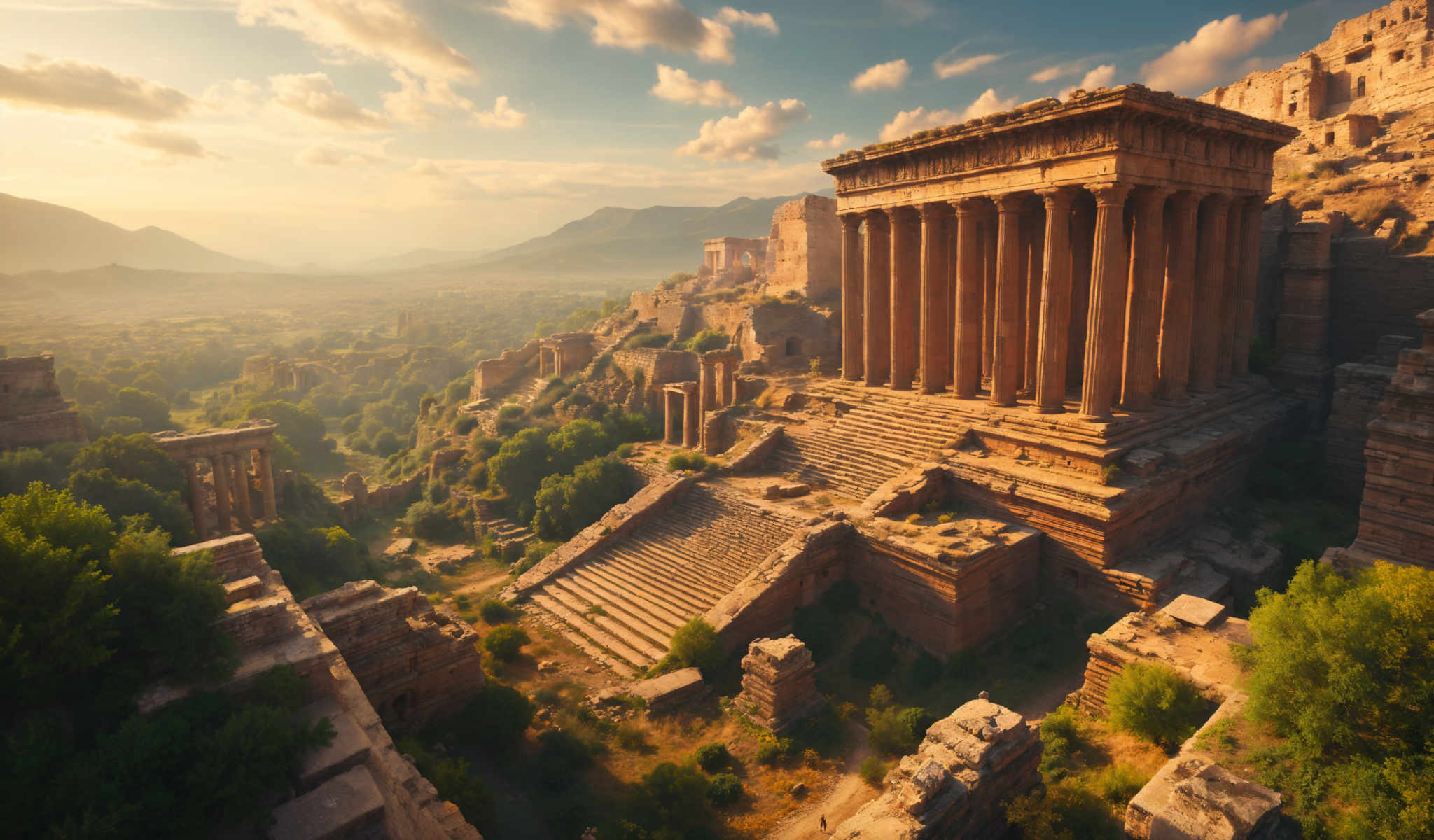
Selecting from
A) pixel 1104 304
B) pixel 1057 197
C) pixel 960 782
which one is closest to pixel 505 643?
pixel 960 782

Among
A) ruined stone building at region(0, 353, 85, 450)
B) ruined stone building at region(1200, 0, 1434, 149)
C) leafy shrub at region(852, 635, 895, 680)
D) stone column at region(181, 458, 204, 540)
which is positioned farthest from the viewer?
ruined stone building at region(1200, 0, 1434, 149)

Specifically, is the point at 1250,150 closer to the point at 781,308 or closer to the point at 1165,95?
the point at 1165,95

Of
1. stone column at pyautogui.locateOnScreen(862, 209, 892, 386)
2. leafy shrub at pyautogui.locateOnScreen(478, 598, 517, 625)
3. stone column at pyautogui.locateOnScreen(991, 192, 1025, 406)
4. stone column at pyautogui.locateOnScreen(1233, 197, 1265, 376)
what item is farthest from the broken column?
stone column at pyautogui.locateOnScreen(1233, 197, 1265, 376)

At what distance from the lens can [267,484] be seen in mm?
29547

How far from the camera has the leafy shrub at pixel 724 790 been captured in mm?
13406

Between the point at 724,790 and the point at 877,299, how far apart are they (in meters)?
19.1

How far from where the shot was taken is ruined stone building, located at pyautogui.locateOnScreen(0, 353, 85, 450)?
87.8ft

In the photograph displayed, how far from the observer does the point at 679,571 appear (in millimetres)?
21781

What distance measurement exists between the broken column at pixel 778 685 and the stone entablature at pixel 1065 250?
11235mm

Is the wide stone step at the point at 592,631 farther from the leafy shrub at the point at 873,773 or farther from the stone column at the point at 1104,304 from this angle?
the stone column at the point at 1104,304

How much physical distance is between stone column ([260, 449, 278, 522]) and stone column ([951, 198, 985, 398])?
28078 mm

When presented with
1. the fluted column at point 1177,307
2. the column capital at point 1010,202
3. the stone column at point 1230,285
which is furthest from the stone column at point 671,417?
the stone column at point 1230,285

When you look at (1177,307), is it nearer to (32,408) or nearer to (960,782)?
(960,782)

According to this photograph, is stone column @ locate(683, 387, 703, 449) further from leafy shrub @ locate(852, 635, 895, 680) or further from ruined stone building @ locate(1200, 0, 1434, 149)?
ruined stone building @ locate(1200, 0, 1434, 149)
